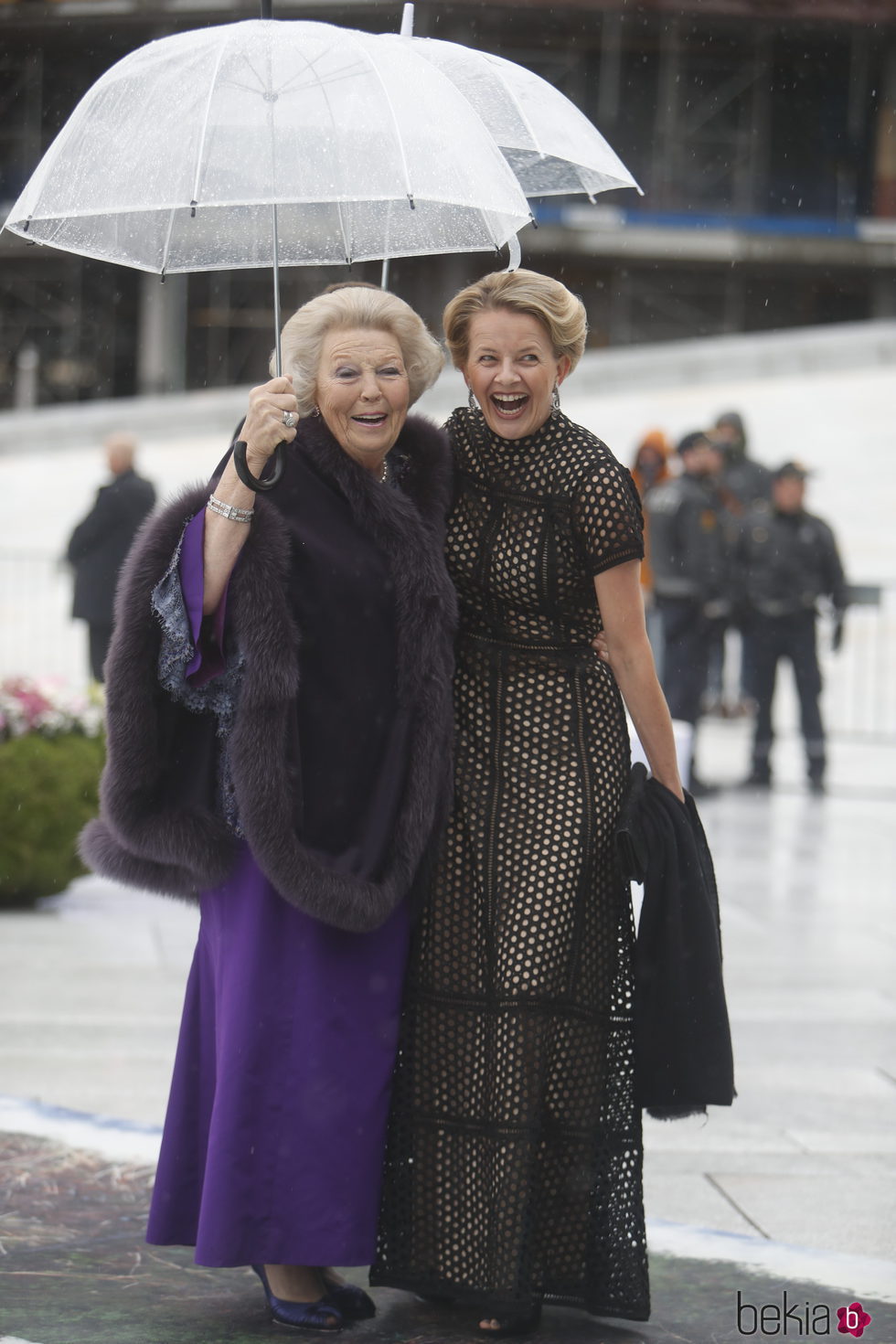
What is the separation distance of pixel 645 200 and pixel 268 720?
33.3 meters

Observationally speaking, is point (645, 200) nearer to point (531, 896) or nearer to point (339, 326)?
point (339, 326)

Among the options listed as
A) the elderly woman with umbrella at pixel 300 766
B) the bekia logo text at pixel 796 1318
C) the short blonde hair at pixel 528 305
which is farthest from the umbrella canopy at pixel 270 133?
the bekia logo text at pixel 796 1318

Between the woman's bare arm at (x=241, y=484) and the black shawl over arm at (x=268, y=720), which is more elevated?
the woman's bare arm at (x=241, y=484)

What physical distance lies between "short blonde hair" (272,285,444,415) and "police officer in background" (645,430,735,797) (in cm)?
753

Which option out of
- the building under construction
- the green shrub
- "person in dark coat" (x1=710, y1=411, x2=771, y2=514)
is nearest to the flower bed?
the green shrub

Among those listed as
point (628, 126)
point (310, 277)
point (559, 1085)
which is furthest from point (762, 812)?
point (628, 126)

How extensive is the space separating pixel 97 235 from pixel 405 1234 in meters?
2.08

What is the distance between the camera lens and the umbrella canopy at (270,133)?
3.48 m

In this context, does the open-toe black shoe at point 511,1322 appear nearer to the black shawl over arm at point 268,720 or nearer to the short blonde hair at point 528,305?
the black shawl over arm at point 268,720

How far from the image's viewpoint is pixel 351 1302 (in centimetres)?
366

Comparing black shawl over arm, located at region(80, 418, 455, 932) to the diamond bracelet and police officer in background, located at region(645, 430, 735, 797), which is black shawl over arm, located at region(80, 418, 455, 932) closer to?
the diamond bracelet

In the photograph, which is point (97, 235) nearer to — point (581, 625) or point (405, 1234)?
point (581, 625)

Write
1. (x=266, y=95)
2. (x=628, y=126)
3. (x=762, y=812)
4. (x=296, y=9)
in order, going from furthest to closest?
1. (x=628, y=126)
2. (x=296, y=9)
3. (x=762, y=812)
4. (x=266, y=95)

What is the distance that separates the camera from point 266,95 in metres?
3.52
